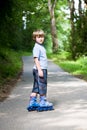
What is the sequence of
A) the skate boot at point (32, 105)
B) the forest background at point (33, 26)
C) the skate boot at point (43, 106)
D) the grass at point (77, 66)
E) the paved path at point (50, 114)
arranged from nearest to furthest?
the paved path at point (50, 114)
the skate boot at point (43, 106)
the skate boot at point (32, 105)
the forest background at point (33, 26)
the grass at point (77, 66)

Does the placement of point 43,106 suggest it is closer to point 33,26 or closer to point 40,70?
point 40,70

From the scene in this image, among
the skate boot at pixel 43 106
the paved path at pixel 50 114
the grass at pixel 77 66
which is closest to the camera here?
the paved path at pixel 50 114

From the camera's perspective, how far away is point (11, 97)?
12664mm

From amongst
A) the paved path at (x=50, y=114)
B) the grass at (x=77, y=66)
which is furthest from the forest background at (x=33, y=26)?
the paved path at (x=50, y=114)

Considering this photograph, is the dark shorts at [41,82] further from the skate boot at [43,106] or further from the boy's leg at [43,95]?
the skate boot at [43,106]

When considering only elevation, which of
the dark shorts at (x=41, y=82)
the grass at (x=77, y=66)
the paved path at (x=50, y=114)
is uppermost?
the dark shorts at (x=41, y=82)

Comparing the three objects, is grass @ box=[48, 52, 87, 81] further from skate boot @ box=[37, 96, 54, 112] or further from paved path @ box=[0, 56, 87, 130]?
skate boot @ box=[37, 96, 54, 112]

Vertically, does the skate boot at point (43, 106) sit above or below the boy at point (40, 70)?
below

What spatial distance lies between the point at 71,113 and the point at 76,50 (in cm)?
2564

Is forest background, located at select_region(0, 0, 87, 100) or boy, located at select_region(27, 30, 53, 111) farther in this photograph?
forest background, located at select_region(0, 0, 87, 100)

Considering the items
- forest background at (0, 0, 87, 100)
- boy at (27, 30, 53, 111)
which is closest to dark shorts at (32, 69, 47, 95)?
boy at (27, 30, 53, 111)

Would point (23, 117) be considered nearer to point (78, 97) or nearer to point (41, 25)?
point (78, 97)

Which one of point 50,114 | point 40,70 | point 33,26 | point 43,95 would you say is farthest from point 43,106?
point 33,26

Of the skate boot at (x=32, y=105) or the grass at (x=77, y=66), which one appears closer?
the skate boot at (x=32, y=105)
